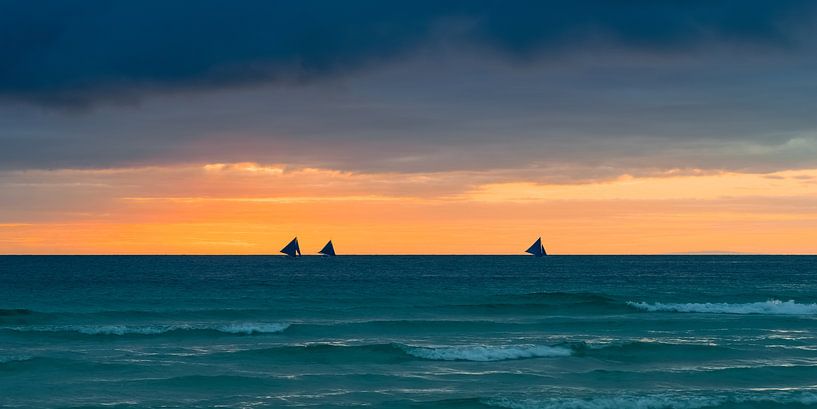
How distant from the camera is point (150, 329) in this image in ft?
128

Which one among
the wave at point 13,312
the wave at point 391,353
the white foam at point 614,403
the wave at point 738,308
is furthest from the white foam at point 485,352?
the wave at point 13,312

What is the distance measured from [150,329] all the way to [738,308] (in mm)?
37701

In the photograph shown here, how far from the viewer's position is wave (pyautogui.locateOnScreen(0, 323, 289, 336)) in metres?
38.6

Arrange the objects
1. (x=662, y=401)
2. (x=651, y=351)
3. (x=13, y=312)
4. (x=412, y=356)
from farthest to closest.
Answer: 1. (x=13, y=312)
2. (x=651, y=351)
3. (x=412, y=356)
4. (x=662, y=401)

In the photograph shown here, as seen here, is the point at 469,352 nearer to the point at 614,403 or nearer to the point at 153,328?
the point at 614,403

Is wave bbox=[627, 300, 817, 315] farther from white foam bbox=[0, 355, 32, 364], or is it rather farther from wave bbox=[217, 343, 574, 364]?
white foam bbox=[0, 355, 32, 364]

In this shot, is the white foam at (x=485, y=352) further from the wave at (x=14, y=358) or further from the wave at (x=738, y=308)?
the wave at (x=738, y=308)

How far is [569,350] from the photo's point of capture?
32.7 metres

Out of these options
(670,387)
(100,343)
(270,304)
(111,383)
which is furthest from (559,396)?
(270,304)

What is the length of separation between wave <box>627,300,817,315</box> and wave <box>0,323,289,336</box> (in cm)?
2541

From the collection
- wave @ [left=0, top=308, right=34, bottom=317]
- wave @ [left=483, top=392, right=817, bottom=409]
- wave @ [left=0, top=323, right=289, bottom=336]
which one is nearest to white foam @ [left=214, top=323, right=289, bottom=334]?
wave @ [left=0, top=323, right=289, bottom=336]

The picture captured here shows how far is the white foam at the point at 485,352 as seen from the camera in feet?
103

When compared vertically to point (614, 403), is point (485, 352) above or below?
above

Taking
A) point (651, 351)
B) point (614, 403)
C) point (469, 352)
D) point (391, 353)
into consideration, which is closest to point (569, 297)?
point (651, 351)
